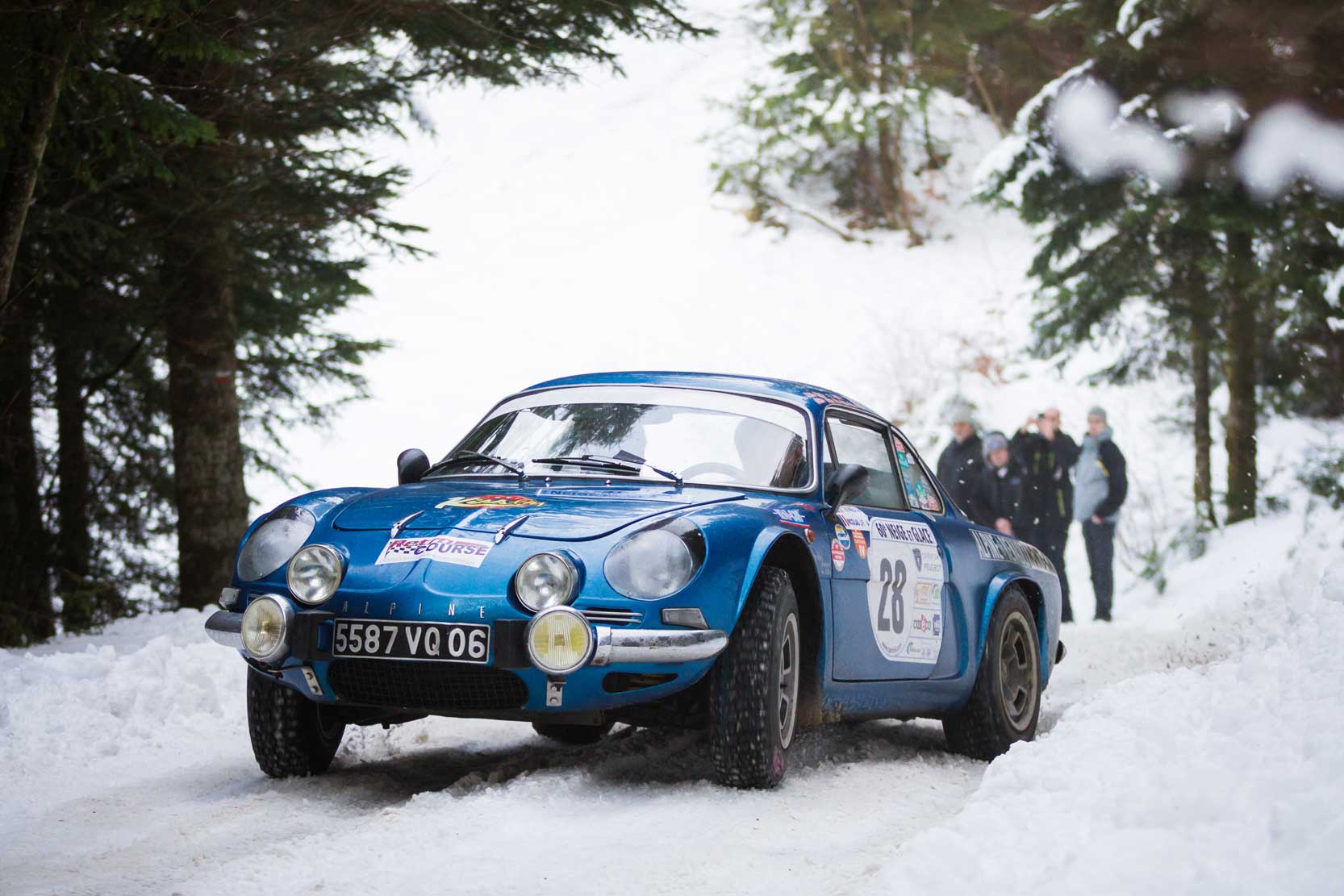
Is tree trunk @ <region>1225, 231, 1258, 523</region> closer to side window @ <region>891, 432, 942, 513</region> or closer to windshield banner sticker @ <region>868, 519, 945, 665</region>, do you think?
side window @ <region>891, 432, 942, 513</region>

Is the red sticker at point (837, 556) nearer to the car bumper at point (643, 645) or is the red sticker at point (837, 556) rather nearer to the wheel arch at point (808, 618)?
the wheel arch at point (808, 618)

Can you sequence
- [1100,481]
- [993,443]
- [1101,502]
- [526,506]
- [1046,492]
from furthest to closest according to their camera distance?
[1100,481] < [1101,502] < [1046,492] < [993,443] < [526,506]

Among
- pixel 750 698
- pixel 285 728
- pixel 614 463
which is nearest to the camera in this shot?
pixel 750 698

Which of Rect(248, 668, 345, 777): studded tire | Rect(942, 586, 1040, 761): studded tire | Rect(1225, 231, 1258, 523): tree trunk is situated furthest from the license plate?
Rect(1225, 231, 1258, 523): tree trunk

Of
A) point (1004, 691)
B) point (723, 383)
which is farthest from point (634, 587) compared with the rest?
point (1004, 691)

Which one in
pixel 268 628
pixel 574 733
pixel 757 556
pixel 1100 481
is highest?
pixel 757 556

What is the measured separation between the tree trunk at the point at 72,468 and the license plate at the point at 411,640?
7.33 m

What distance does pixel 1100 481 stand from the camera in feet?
46.7

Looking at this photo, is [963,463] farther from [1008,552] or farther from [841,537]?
[841,537]

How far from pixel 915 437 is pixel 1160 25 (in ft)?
35.3

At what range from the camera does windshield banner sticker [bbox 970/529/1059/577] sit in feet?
22.7

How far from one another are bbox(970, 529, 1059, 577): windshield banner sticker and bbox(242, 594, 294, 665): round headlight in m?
3.49

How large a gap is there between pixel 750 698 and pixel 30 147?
4887 millimetres

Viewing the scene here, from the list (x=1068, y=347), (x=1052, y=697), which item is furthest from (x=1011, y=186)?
(x=1052, y=697)
